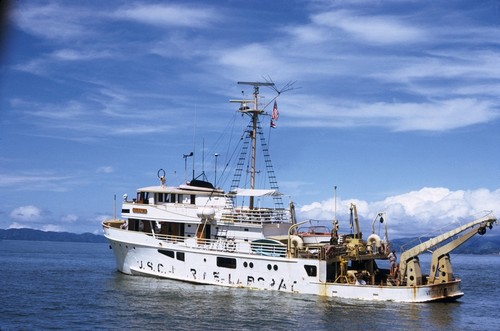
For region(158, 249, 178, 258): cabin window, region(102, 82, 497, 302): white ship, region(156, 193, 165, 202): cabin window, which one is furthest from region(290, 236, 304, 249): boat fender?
region(156, 193, 165, 202): cabin window

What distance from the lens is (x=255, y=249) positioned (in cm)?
3816

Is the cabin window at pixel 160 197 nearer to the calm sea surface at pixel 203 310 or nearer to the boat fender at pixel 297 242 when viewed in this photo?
the calm sea surface at pixel 203 310

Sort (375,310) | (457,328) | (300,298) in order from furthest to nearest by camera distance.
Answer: (300,298), (375,310), (457,328)

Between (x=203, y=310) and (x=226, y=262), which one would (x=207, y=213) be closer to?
(x=226, y=262)

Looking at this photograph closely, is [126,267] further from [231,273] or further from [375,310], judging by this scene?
[375,310]

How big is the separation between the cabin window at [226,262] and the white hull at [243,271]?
2.6 inches

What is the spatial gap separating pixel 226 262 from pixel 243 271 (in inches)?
55.9

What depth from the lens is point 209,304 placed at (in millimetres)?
31766

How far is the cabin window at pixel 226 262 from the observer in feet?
124

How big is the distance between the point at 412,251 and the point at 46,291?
2304 cm

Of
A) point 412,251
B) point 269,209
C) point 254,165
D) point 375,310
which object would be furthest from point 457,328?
point 254,165

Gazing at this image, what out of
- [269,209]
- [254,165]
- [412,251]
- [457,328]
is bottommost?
[457,328]

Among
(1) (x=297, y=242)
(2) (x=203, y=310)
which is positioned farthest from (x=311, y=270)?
(2) (x=203, y=310)

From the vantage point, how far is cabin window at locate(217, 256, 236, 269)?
37.7 meters
